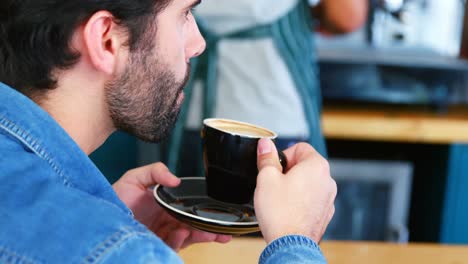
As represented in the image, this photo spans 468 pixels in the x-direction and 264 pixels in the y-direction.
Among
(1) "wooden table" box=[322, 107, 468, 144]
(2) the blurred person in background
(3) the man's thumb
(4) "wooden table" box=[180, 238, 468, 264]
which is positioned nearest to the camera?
(3) the man's thumb

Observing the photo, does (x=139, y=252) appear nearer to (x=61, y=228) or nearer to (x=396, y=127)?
(x=61, y=228)

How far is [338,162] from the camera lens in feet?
6.56

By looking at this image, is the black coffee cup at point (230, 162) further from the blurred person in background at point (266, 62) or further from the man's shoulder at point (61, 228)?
the blurred person in background at point (266, 62)

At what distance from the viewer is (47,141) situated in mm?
558

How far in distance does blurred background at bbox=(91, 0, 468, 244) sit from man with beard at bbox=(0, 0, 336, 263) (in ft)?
3.78

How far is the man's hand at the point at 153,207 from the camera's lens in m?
0.84

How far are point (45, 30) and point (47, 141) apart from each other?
17cm

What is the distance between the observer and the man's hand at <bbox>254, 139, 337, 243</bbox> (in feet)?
2.02

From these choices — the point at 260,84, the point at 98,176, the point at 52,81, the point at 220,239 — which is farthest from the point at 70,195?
the point at 260,84

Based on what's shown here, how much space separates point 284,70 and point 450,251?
69cm

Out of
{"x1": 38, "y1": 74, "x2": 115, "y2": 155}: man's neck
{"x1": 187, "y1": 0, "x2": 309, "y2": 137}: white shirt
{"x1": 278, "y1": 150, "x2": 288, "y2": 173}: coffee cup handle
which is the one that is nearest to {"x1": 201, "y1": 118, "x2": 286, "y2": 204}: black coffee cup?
{"x1": 278, "y1": 150, "x2": 288, "y2": 173}: coffee cup handle

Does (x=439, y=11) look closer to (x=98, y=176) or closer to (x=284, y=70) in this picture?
(x=284, y=70)

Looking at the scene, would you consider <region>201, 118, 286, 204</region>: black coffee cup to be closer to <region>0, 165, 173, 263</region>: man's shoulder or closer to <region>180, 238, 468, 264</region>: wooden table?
<region>180, 238, 468, 264</region>: wooden table

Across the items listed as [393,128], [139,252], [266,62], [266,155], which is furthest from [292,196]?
[393,128]
